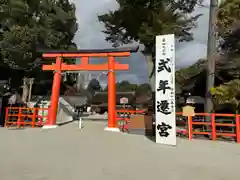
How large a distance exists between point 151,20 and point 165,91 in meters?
9.19

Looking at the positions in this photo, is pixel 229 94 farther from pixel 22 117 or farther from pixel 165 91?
pixel 22 117

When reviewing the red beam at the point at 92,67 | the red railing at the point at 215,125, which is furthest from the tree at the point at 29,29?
the red railing at the point at 215,125

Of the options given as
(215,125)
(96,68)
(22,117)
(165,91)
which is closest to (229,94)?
(215,125)

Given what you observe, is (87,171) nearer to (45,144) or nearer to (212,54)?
(45,144)

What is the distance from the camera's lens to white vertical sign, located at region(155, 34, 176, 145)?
7.00 meters

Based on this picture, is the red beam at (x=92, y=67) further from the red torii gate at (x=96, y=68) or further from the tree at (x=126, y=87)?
the tree at (x=126, y=87)

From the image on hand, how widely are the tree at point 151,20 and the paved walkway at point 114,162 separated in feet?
27.3

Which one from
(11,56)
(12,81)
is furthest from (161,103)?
(12,81)

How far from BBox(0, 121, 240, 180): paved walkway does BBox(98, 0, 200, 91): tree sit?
8.33 m

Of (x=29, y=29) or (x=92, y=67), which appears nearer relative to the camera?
(x=92, y=67)

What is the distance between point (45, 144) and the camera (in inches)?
263

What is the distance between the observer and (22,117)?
12344mm

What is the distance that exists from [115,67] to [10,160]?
734 cm

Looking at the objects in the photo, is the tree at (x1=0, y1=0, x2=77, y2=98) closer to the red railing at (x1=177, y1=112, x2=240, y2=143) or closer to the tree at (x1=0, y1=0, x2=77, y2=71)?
the tree at (x1=0, y1=0, x2=77, y2=71)
